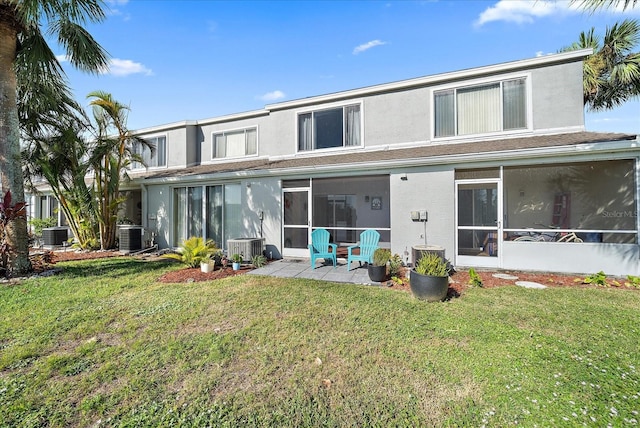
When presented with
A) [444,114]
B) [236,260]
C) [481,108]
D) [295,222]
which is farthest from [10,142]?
[481,108]

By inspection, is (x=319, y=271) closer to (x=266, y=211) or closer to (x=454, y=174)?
(x=266, y=211)

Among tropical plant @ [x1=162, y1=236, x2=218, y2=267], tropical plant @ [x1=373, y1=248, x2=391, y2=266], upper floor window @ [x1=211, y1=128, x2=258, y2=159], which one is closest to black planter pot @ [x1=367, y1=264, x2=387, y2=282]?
tropical plant @ [x1=373, y1=248, x2=391, y2=266]

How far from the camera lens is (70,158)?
10.6 m

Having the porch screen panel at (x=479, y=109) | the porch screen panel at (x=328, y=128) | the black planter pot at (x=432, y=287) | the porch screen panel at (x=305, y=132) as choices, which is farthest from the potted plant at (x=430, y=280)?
the porch screen panel at (x=305, y=132)

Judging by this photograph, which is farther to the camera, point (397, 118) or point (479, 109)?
point (397, 118)

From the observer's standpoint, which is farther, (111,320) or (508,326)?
(111,320)

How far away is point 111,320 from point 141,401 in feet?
8.25

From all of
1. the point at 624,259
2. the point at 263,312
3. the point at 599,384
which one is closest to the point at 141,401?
the point at 263,312

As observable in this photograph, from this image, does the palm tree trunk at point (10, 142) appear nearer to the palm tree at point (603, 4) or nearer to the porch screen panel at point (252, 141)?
the porch screen panel at point (252, 141)

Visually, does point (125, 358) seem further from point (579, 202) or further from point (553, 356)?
point (579, 202)

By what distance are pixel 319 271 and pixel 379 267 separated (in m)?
1.82

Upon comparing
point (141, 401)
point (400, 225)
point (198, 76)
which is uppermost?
point (198, 76)

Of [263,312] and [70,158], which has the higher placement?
[70,158]

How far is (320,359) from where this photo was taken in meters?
3.34
